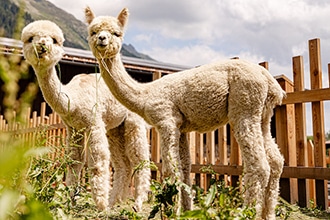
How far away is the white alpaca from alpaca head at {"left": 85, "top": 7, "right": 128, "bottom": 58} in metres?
0.38

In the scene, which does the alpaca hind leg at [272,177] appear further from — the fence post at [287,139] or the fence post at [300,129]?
the fence post at [287,139]

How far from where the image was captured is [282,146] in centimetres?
532

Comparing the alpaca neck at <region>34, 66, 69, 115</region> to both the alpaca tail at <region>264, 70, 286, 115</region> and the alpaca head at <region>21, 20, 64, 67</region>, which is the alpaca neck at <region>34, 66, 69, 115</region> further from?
the alpaca tail at <region>264, 70, 286, 115</region>

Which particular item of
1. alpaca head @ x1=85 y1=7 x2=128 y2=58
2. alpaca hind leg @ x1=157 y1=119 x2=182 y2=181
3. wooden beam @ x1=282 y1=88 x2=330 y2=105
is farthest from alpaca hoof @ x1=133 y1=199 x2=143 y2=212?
wooden beam @ x1=282 y1=88 x2=330 y2=105

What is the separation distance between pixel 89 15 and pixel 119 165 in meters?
2.10

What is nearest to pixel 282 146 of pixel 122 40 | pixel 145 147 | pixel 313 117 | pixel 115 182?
pixel 313 117

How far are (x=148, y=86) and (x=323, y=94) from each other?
225 centimetres

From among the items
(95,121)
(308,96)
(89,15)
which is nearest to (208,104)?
(95,121)

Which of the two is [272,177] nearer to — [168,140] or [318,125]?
[168,140]

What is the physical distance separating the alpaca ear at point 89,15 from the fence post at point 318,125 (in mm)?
2801

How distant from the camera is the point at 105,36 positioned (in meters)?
3.71

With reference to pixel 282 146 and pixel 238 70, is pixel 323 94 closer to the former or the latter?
pixel 282 146

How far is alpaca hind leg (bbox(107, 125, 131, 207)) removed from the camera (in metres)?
5.18

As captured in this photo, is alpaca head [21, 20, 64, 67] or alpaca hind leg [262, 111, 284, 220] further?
alpaca head [21, 20, 64, 67]
